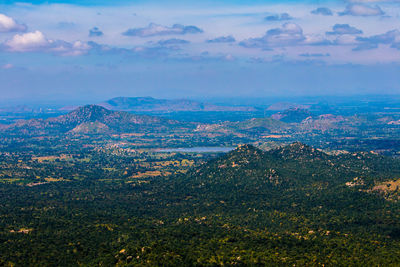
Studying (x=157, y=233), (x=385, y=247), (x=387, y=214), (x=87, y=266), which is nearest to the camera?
(x=87, y=266)

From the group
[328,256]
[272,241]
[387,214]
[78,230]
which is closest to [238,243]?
[272,241]

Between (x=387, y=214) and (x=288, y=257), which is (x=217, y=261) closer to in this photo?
(x=288, y=257)

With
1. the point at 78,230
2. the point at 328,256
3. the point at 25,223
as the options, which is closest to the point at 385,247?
the point at 328,256

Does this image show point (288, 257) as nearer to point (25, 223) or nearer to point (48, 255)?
point (48, 255)

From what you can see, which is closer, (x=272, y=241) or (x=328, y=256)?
(x=328, y=256)

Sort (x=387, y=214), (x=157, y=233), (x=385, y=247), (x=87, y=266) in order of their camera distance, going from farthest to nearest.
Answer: (x=387, y=214) → (x=157, y=233) → (x=385, y=247) → (x=87, y=266)

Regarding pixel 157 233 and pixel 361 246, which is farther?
pixel 157 233

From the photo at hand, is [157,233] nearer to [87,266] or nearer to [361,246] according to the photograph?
[87,266]

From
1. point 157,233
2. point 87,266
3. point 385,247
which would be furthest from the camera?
point 157,233
